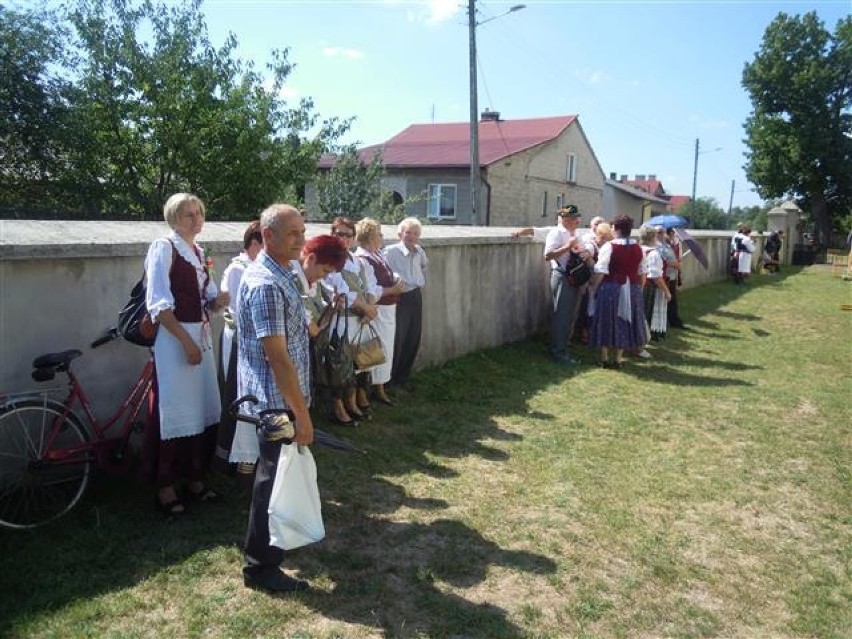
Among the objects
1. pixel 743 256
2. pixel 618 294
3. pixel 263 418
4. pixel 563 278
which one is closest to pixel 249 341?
pixel 263 418

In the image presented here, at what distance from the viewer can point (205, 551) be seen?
11.4ft

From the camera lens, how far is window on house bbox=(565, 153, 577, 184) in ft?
121

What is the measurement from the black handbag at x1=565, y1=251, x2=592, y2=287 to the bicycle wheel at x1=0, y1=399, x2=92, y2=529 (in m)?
6.01

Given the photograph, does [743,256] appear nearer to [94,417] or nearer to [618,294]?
[618,294]

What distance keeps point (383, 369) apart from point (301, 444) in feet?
9.70

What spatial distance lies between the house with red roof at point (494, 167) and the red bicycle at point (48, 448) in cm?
2502

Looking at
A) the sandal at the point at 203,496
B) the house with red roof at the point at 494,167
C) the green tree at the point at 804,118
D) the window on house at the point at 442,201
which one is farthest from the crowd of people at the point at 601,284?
the green tree at the point at 804,118

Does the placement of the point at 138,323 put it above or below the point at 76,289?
below

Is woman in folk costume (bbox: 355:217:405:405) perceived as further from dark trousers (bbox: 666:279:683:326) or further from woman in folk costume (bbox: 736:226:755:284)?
woman in folk costume (bbox: 736:226:755:284)

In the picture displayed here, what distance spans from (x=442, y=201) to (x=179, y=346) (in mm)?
28626

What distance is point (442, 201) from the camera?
1246 inches

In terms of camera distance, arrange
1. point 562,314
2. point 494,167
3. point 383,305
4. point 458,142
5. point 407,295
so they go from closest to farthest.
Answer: point 383,305, point 407,295, point 562,314, point 494,167, point 458,142

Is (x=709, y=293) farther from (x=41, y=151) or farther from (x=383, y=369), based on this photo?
(x=41, y=151)

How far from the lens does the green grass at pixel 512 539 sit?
3.04 metres
